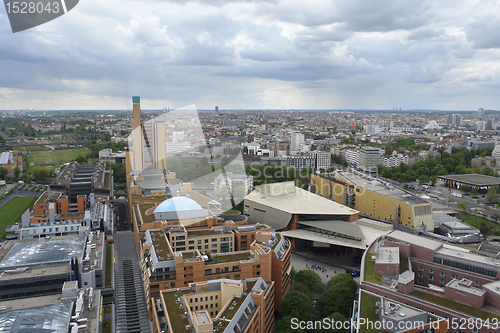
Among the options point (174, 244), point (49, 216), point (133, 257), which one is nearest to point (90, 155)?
point (49, 216)

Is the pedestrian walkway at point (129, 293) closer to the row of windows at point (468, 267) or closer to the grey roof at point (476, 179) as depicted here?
the row of windows at point (468, 267)

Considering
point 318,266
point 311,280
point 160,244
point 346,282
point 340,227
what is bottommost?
point 318,266

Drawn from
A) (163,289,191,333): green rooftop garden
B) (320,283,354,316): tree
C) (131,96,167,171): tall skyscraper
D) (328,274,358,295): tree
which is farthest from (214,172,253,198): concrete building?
(163,289,191,333): green rooftop garden

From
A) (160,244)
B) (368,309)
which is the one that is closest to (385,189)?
(368,309)

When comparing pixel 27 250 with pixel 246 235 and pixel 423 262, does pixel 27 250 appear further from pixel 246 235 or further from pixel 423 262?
pixel 423 262

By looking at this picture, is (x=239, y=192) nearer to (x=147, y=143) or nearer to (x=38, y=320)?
(x=147, y=143)

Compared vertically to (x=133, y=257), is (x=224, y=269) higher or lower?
higher

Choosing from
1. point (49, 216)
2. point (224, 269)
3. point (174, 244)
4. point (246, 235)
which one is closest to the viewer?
point (224, 269)
